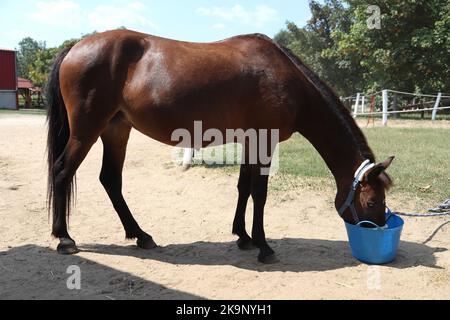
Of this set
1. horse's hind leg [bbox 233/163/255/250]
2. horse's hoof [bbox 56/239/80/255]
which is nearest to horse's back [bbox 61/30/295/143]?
horse's hind leg [bbox 233/163/255/250]

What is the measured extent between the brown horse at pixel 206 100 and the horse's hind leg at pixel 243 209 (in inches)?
4.8

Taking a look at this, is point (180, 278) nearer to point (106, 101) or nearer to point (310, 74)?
point (106, 101)

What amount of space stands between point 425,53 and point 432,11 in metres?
1.71

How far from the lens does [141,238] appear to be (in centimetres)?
398

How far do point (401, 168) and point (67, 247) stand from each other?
5283 millimetres

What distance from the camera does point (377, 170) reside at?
3332 millimetres

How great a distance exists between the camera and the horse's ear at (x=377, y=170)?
3.30 m

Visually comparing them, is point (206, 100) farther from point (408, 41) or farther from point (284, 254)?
point (408, 41)

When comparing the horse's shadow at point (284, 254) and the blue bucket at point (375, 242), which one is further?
the horse's shadow at point (284, 254)

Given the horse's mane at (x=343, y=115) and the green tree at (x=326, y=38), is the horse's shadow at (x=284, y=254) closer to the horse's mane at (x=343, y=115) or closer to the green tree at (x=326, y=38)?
the horse's mane at (x=343, y=115)

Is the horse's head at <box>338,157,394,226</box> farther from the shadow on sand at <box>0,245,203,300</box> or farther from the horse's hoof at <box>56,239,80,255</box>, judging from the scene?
the horse's hoof at <box>56,239,80,255</box>

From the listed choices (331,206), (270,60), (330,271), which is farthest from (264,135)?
(331,206)

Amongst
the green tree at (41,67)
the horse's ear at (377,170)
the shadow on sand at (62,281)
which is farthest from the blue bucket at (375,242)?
the green tree at (41,67)

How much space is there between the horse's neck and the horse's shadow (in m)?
0.70
